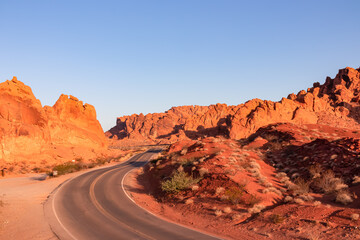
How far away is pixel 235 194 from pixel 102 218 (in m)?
7.56

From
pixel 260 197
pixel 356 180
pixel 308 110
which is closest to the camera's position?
pixel 260 197

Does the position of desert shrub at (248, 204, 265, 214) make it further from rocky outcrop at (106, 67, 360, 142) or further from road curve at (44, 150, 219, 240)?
rocky outcrop at (106, 67, 360, 142)

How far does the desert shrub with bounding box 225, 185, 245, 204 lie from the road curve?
3.80m

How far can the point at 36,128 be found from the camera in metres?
38.8

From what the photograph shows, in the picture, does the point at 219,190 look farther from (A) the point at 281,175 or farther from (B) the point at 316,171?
(B) the point at 316,171

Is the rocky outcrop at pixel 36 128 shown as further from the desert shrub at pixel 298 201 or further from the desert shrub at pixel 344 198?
the desert shrub at pixel 344 198

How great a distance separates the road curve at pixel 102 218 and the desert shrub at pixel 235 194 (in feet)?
12.5

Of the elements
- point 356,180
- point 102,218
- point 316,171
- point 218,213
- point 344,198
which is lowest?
point 102,218

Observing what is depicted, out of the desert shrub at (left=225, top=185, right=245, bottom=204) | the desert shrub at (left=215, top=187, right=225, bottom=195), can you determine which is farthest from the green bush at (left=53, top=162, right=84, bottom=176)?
the desert shrub at (left=225, top=185, right=245, bottom=204)

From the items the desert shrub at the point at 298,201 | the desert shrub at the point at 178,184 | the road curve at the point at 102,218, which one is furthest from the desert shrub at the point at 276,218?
the desert shrub at the point at 178,184

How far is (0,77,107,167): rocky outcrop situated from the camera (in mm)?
34062

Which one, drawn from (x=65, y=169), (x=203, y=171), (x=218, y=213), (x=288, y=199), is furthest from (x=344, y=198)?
(x=65, y=169)

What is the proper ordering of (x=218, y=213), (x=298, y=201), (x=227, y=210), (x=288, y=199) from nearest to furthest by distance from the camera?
(x=298, y=201)
(x=218, y=213)
(x=227, y=210)
(x=288, y=199)

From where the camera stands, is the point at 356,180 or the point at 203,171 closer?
the point at 356,180
